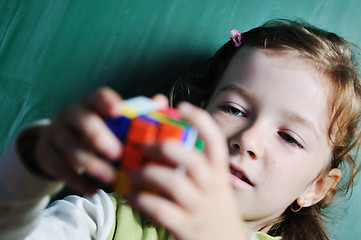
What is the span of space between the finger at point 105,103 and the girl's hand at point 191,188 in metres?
0.06

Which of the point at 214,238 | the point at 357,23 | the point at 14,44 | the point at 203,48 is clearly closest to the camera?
the point at 214,238

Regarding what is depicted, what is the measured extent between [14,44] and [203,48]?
0.42 meters

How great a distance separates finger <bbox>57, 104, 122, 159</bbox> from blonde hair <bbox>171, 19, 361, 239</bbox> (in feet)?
1.91

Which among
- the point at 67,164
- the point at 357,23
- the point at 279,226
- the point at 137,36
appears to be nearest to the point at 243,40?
the point at 137,36

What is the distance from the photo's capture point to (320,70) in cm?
88

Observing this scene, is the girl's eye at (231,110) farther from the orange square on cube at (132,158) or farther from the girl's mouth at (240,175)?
the orange square on cube at (132,158)

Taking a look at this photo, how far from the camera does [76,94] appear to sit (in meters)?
0.85

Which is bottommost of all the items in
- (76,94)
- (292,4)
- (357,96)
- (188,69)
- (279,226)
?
(279,226)

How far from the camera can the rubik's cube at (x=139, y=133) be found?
370 mm

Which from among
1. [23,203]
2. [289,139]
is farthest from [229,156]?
[23,203]

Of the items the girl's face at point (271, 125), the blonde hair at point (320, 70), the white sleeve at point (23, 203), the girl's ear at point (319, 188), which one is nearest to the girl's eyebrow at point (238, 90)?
the girl's face at point (271, 125)

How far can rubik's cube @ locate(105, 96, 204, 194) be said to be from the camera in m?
0.37

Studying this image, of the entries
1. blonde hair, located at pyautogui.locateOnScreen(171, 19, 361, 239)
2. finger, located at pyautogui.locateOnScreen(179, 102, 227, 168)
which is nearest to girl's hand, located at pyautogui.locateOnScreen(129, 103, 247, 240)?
finger, located at pyautogui.locateOnScreen(179, 102, 227, 168)

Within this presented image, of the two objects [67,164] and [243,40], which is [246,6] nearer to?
[243,40]
